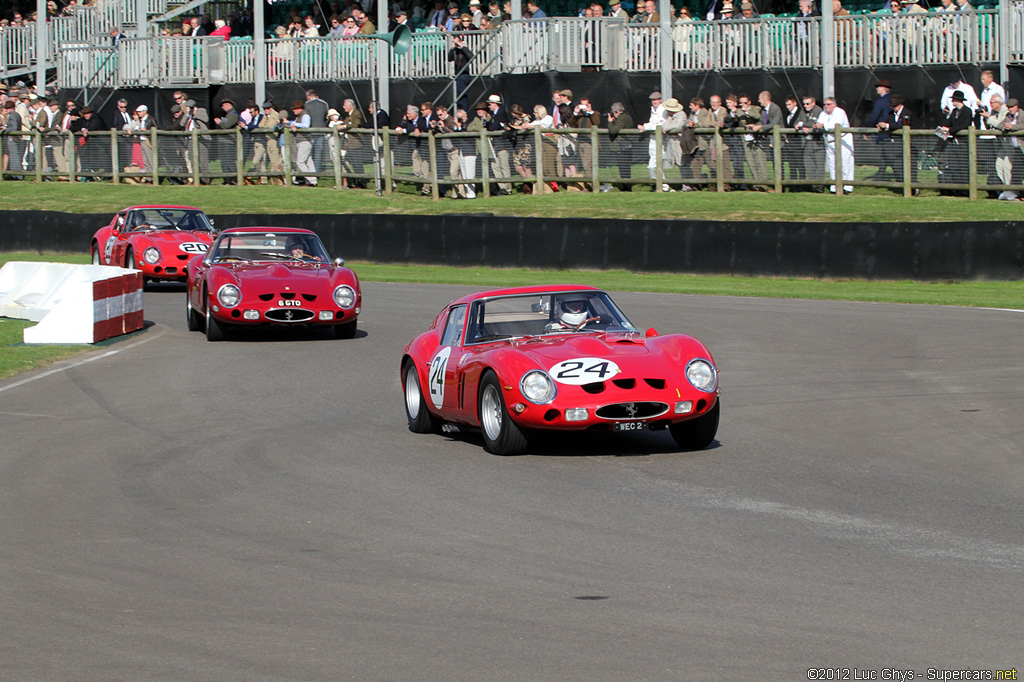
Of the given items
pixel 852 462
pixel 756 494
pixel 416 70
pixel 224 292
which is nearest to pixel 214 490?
pixel 756 494

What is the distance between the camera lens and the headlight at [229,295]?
1536 cm

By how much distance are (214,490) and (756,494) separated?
2.95 meters

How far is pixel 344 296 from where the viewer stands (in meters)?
15.5

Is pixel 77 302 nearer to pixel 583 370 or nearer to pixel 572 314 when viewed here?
pixel 572 314

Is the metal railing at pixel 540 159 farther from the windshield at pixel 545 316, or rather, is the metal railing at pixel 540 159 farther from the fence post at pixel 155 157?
the windshield at pixel 545 316

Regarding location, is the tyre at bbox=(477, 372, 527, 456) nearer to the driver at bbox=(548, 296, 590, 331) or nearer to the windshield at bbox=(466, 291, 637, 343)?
the windshield at bbox=(466, 291, 637, 343)

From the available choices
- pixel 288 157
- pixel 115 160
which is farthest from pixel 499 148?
pixel 115 160

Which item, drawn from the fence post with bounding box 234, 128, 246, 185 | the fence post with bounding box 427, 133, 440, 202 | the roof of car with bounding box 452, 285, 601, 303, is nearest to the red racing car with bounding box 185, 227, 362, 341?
the roof of car with bounding box 452, 285, 601, 303

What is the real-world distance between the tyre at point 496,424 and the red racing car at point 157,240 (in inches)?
503

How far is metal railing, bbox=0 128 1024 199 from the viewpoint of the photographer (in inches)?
937

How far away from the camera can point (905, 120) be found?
23984mm

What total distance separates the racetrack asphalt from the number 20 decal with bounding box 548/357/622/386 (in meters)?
0.52

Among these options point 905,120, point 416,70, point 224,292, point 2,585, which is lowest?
point 2,585

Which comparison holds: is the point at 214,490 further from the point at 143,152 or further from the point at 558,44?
the point at 143,152
